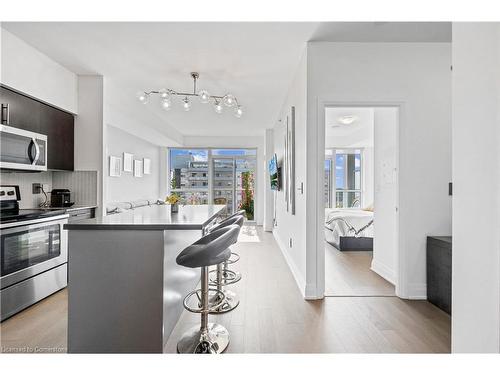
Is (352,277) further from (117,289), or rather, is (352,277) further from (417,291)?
(117,289)

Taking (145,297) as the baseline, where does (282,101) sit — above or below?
above

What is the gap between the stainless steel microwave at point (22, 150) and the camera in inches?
96.7

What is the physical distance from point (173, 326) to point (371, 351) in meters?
1.42

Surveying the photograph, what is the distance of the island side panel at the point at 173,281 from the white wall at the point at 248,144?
540 centimetres

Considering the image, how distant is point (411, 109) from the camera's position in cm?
276

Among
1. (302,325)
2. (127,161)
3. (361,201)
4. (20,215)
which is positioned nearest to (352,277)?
(302,325)

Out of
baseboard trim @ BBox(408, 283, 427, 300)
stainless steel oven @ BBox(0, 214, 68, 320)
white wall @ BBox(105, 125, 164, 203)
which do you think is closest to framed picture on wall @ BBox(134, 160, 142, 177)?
white wall @ BBox(105, 125, 164, 203)

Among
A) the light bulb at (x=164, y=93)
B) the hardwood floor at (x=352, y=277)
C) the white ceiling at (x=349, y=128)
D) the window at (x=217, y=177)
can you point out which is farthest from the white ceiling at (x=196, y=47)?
the window at (x=217, y=177)

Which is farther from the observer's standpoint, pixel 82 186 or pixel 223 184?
pixel 223 184

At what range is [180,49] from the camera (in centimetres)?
285

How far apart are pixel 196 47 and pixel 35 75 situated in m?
1.72

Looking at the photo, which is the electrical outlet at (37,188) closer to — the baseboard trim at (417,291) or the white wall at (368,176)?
the baseboard trim at (417,291)
